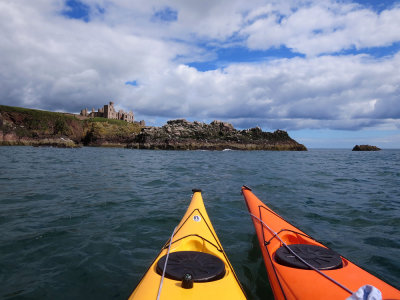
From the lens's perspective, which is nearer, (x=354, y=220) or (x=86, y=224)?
(x=86, y=224)

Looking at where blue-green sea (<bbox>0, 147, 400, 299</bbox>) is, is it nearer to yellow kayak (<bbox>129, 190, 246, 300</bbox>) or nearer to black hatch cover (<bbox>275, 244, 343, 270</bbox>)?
black hatch cover (<bbox>275, 244, 343, 270</bbox>)

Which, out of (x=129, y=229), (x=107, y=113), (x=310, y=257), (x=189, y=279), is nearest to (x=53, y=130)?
(x=107, y=113)

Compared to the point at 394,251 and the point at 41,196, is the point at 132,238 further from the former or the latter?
the point at 394,251

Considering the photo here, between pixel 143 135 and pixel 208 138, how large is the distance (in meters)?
16.9

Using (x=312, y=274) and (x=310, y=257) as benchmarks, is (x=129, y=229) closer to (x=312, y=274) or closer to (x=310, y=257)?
(x=310, y=257)

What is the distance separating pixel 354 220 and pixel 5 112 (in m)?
89.6

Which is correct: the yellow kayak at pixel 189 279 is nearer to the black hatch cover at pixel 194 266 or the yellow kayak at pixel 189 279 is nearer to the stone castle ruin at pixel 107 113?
the black hatch cover at pixel 194 266

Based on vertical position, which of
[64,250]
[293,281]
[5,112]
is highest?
[5,112]

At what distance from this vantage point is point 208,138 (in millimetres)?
61938

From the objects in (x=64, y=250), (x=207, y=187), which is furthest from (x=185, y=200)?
(x=64, y=250)

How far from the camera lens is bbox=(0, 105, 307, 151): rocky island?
56.9 metres

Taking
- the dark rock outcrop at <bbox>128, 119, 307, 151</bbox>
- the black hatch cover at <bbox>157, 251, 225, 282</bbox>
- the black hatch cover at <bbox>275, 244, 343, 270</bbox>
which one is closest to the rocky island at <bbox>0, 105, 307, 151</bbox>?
the dark rock outcrop at <bbox>128, 119, 307, 151</bbox>

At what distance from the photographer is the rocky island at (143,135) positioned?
5688 cm

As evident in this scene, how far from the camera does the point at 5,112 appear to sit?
7062 centimetres
